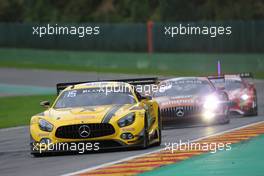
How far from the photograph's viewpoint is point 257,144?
628 inches

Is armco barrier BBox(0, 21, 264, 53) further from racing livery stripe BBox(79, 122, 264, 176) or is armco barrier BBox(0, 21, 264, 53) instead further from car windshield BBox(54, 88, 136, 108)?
car windshield BBox(54, 88, 136, 108)

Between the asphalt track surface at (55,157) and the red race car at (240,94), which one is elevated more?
the red race car at (240,94)

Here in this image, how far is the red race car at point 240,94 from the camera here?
27125 millimetres

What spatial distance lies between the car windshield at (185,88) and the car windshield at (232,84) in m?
3.92

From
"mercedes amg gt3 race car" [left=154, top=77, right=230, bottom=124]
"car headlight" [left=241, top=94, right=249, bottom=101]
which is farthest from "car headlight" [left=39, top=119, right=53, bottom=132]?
"car headlight" [left=241, top=94, right=249, bottom=101]

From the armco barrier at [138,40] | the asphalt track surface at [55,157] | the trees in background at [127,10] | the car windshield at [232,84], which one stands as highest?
the trees in background at [127,10]

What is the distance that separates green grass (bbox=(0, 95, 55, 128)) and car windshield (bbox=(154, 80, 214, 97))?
4.61m

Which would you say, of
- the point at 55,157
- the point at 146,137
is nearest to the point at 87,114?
the point at 55,157

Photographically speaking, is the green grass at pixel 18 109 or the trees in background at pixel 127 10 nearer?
the green grass at pixel 18 109

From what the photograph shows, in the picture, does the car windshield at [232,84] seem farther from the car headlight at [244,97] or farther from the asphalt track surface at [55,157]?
the asphalt track surface at [55,157]

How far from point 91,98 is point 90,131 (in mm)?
1431

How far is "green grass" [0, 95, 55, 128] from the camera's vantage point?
27.6m

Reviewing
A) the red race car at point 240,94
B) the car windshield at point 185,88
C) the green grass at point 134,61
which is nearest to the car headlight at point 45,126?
the car windshield at point 185,88

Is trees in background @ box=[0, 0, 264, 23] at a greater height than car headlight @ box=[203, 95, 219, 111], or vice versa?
trees in background @ box=[0, 0, 264, 23]
